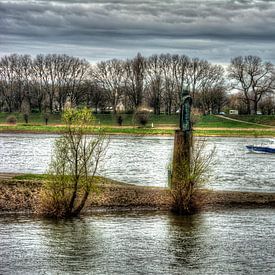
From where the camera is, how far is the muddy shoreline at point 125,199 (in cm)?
3938

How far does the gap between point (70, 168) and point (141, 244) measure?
7.57 m

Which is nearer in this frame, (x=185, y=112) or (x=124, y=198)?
(x=124, y=198)

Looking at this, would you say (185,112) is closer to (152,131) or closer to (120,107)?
(152,131)

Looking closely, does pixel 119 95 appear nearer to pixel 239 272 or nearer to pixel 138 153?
pixel 138 153

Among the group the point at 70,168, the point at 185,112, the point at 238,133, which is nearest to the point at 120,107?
the point at 238,133

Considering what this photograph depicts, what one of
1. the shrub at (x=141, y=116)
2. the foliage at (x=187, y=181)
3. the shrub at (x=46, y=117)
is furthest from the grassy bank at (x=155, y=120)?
the foliage at (x=187, y=181)

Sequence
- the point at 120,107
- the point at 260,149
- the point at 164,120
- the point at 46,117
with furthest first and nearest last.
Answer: the point at 120,107, the point at 164,120, the point at 46,117, the point at 260,149

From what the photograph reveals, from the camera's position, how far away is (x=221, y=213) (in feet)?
131

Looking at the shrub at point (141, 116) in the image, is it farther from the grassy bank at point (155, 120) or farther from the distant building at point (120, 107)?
the distant building at point (120, 107)

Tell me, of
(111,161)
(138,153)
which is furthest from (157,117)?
(111,161)

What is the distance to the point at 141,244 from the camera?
31938 millimetres

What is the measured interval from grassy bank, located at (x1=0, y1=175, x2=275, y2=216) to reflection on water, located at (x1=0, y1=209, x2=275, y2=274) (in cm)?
167

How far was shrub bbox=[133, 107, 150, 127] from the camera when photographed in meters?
138

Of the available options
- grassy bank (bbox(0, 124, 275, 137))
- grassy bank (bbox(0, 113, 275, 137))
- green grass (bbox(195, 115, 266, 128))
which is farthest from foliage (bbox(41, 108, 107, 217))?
green grass (bbox(195, 115, 266, 128))
